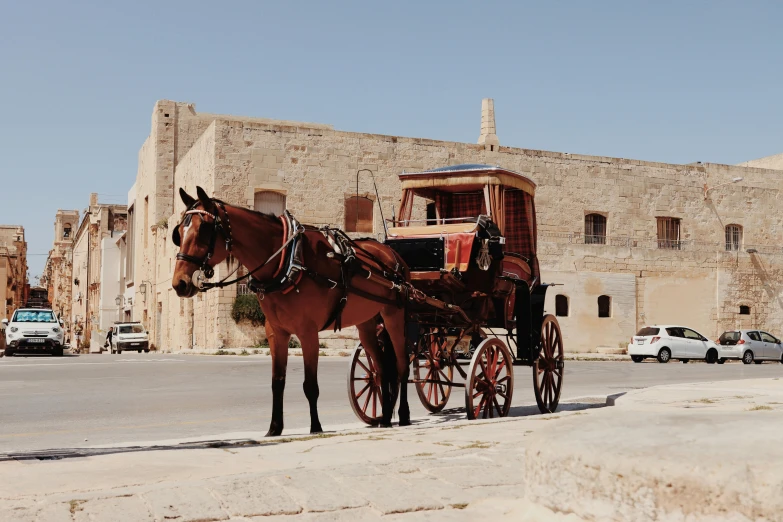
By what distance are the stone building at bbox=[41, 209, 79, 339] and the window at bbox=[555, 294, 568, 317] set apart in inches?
2623

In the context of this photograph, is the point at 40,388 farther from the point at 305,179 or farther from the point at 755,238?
the point at 755,238

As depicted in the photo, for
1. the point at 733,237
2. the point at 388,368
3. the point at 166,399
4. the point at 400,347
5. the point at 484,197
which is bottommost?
the point at 166,399

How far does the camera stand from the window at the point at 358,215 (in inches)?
1340

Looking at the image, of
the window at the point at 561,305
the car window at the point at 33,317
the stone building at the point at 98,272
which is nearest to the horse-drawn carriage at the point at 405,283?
the car window at the point at 33,317

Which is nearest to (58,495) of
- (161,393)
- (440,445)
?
(440,445)

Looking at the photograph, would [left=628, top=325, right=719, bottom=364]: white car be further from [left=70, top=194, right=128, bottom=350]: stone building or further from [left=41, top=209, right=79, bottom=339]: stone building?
[left=41, top=209, right=79, bottom=339]: stone building

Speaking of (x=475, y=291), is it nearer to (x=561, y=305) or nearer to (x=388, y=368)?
(x=388, y=368)

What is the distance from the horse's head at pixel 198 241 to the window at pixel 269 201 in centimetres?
2565

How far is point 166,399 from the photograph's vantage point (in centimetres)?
1214

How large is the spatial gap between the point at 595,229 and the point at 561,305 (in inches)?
177

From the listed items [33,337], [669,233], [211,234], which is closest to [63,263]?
[33,337]

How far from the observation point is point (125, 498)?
4125 mm

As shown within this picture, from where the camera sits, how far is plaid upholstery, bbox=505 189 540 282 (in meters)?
10.9

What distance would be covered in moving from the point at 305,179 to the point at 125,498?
2936 centimetres
